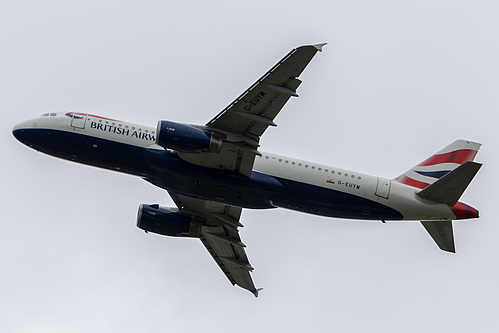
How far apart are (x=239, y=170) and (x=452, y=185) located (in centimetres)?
1322

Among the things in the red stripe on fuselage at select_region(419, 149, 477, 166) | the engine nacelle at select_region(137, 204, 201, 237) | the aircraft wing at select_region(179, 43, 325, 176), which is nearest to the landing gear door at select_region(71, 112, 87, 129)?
the aircraft wing at select_region(179, 43, 325, 176)

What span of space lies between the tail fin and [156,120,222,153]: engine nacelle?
14075 mm

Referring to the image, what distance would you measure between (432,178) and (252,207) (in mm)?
12517

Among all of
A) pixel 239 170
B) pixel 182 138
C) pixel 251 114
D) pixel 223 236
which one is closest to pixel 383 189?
pixel 239 170

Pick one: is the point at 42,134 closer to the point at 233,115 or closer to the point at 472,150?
the point at 233,115

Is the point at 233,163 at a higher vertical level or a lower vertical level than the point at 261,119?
lower

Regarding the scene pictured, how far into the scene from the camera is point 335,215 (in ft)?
150

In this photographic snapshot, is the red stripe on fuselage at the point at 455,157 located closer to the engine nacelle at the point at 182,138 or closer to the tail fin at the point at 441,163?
the tail fin at the point at 441,163

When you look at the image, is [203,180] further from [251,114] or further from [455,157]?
[455,157]

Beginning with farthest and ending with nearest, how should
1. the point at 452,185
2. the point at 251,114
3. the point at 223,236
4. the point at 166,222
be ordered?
the point at 223,236
the point at 166,222
the point at 452,185
the point at 251,114

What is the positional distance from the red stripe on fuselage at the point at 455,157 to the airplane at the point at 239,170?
7.77 feet

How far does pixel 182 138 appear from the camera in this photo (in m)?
41.9

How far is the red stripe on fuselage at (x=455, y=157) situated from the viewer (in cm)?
4819

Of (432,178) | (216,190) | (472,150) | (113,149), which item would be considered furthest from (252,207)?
(472,150)
